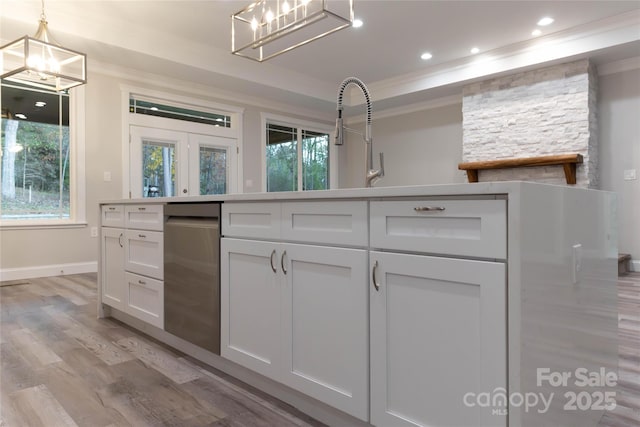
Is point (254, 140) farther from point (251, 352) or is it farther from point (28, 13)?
point (251, 352)

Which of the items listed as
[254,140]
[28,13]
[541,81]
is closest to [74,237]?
[28,13]

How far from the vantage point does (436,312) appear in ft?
3.51

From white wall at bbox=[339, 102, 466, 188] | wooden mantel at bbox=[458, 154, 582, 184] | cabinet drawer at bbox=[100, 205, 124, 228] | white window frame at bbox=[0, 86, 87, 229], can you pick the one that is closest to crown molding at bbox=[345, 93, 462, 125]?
white wall at bbox=[339, 102, 466, 188]

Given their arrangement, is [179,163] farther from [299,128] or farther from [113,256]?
[113,256]

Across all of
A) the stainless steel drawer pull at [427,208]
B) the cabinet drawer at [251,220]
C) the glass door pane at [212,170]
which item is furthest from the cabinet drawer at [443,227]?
the glass door pane at [212,170]

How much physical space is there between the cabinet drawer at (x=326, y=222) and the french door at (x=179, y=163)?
176 inches

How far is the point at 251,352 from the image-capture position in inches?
64.4

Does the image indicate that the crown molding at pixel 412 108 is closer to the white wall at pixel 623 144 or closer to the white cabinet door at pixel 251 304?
the white wall at pixel 623 144

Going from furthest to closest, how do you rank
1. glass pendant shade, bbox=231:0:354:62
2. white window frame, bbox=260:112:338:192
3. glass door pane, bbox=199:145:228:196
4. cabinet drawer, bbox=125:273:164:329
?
white window frame, bbox=260:112:338:192, glass door pane, bbox=199:145:228:196, glass pendant shade, bbox=231:0:354:62, cabinet drawer, bbox=125:273:164:329

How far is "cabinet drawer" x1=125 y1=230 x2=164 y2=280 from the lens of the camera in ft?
7.24

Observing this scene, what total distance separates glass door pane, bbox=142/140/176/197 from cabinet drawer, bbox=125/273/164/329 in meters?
3.28

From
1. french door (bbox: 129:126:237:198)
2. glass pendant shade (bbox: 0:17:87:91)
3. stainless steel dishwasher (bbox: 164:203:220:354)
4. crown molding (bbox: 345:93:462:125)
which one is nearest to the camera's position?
stainless steel dishwasher (bbox: 164:203:220:354)

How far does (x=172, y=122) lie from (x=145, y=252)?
384 centimetres

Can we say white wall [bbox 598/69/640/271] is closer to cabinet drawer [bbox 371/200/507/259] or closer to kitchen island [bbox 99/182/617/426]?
kitchen island [bbox 99/182/617/426]
